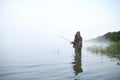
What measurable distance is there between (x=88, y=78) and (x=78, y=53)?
9.49 metres

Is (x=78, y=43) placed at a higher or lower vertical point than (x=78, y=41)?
lower

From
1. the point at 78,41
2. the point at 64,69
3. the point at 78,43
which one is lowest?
the point at 64,69

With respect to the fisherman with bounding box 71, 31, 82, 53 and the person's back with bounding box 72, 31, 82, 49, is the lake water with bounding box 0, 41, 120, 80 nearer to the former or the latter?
the fisherman with bounding box 71, 31, 82, 53

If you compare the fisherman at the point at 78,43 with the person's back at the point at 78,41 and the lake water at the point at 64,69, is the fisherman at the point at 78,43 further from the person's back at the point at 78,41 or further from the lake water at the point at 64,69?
the lake water at the point at 64,69

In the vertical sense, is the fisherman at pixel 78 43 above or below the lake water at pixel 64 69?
above

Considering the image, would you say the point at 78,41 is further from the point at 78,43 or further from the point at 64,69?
the point at 64,69

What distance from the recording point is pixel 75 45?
1888cm

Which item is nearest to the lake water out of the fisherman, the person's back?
the fisherman

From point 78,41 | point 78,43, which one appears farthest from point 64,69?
point 78,41

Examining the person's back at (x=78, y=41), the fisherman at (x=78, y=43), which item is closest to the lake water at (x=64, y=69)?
the fisherman at (x=78, y=43)

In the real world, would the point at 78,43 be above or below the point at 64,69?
above

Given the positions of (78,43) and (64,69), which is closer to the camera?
(64,69)

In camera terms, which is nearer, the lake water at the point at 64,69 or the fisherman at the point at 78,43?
the lake water at the point at 64,69

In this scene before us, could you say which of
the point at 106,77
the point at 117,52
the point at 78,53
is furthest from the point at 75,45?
the point at 106,77
